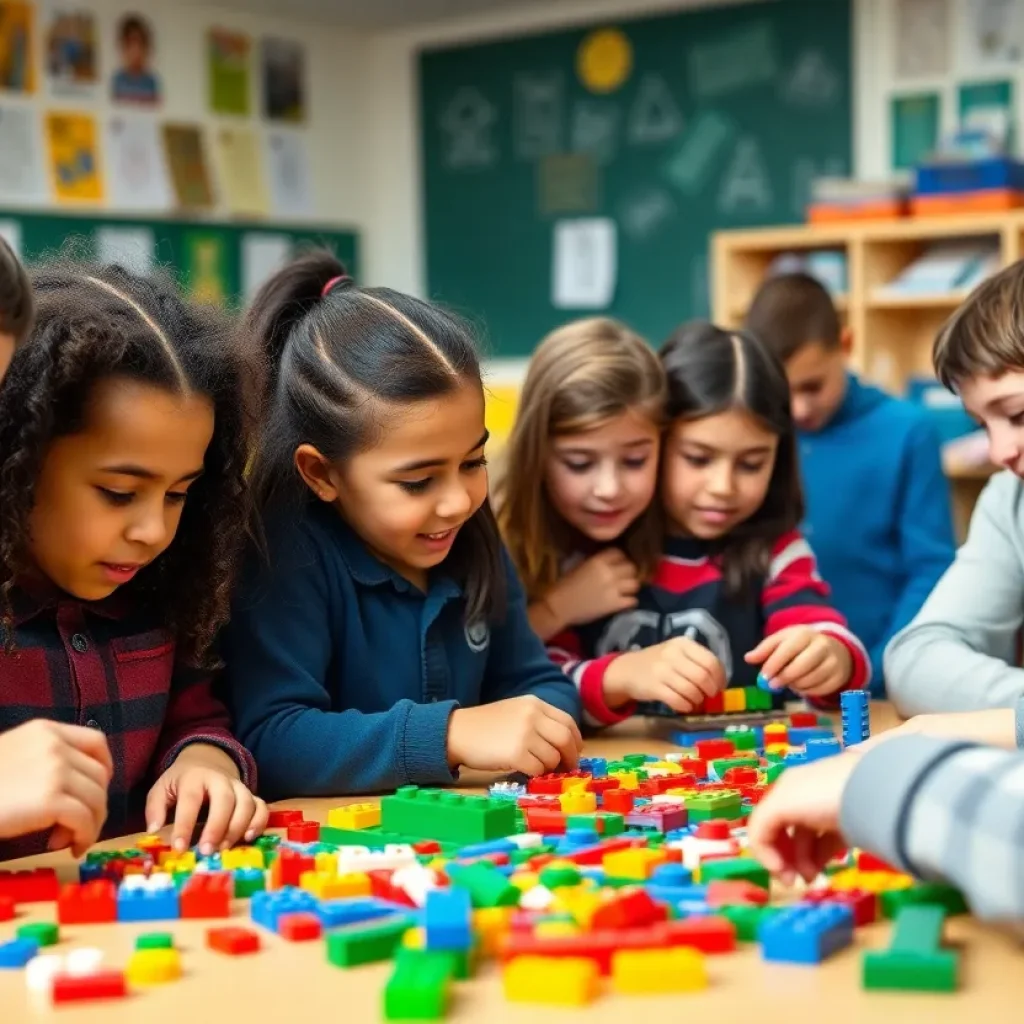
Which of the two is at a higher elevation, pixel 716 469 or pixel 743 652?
pixel 716 469

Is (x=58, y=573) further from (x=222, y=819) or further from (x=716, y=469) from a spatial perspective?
(x=716, y=469)

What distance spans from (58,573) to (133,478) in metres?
0.11

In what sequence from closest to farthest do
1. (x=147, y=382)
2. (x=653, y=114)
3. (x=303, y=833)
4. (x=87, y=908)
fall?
(x=87, y=908) < (x=303, y=833) < (x=147, y=382) < (x=653, y=114)

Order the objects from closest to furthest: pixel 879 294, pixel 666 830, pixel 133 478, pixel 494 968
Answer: pixel 494 968 < pixel 666 830 < pixel 133 478 < pixel 879 294

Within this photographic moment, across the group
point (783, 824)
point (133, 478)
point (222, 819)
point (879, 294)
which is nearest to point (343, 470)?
point (133, 478)

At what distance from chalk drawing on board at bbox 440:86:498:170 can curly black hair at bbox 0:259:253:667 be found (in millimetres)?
4843

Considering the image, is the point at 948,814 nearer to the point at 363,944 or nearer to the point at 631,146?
the point at 363,944

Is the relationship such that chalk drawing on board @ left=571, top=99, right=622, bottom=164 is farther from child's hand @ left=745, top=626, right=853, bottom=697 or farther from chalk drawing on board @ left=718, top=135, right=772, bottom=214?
child's hand @ left=745, top=626, right=853, bottom=697

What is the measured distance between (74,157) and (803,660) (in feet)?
14.4

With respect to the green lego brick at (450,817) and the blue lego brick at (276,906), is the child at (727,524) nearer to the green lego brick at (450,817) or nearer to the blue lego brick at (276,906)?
the green lego brick at (450,817)

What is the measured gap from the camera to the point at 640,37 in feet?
19.0

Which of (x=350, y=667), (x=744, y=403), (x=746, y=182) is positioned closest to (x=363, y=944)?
(x=350, y=667)

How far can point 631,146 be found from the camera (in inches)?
233

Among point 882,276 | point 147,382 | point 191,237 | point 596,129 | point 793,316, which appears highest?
point 596,129
